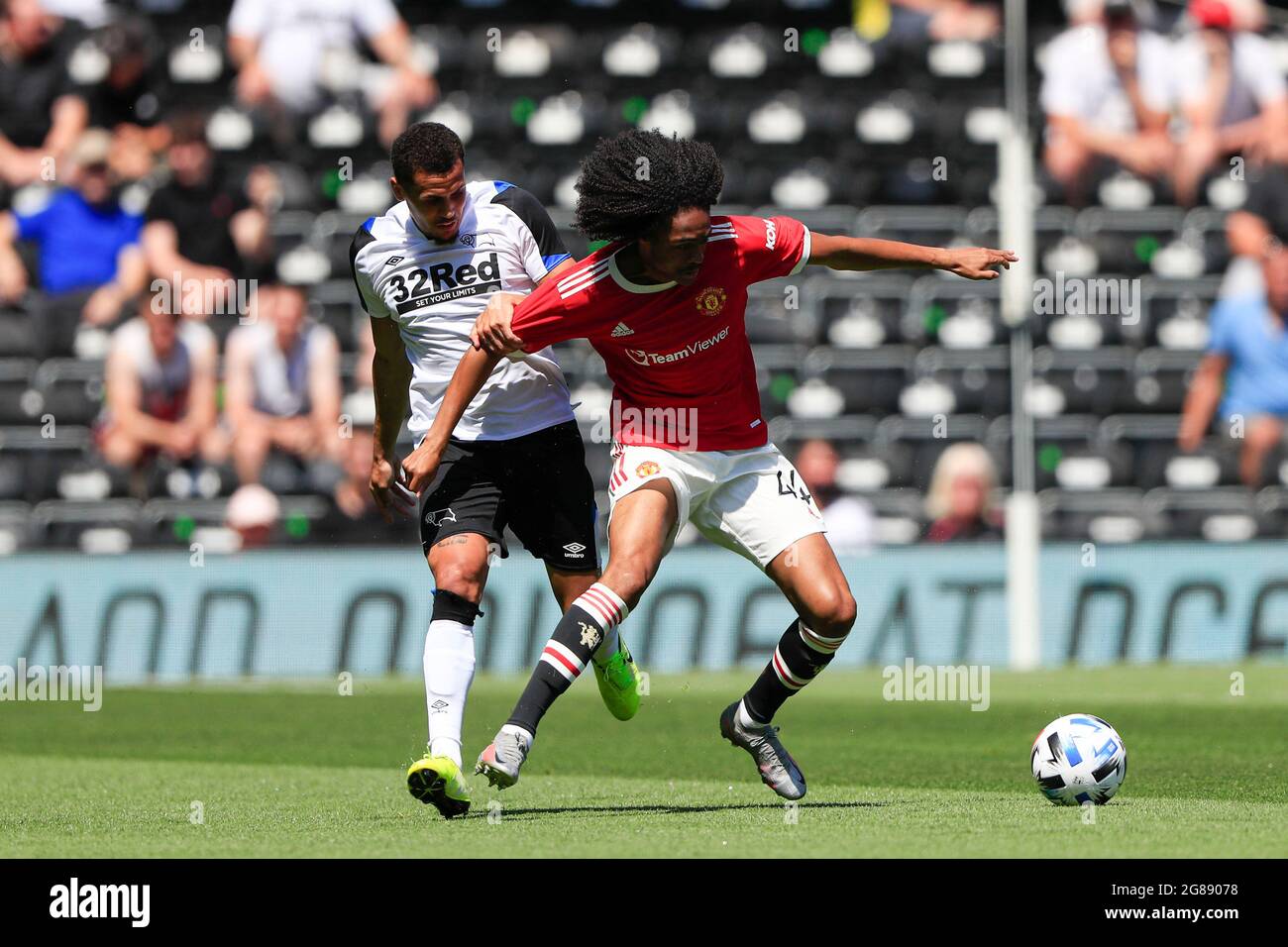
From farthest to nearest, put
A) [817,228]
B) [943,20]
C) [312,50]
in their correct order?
[943,20] < [817,228] < [312,50]

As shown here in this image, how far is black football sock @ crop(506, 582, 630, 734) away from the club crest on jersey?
3.69 feet

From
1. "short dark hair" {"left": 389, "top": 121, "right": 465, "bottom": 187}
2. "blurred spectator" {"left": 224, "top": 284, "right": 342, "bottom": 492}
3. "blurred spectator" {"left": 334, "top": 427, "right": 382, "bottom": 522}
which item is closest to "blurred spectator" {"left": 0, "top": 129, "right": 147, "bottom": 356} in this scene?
"blurred spectator" {"left": 224, "top": 284, "right": 342, "bottom": 492}

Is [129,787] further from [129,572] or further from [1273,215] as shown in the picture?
[1273,215]

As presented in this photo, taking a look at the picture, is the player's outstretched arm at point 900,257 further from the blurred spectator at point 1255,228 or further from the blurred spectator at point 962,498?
the blurred spectator at point 1255,228

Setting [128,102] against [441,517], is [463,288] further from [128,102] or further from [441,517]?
[128,102]

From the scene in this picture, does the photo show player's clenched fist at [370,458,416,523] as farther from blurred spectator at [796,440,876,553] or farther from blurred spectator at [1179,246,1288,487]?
blurred spectator at [1179,246,1288,487]

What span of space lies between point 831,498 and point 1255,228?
4.60 m

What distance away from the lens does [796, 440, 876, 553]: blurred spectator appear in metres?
17.0

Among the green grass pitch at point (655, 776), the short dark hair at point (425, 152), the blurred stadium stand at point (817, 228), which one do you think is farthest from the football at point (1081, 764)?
the blurred stadium stand at point (817, 228)

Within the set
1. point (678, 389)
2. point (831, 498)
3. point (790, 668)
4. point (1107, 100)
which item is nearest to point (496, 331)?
point (678, 389)

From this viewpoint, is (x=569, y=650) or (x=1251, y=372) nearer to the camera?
(x=569, y=650)

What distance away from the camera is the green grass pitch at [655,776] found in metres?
6.89

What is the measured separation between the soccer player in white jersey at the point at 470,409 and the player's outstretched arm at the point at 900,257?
3.38 feet

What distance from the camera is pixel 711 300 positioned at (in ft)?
26.1
